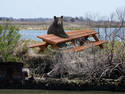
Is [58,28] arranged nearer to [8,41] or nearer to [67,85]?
[8,41]

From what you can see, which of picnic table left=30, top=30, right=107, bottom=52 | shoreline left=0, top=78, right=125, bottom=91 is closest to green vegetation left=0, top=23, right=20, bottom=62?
picnic table left=30, top=30, right=107, bottom=52

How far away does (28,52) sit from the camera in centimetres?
1345

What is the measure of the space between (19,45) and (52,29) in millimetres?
2217

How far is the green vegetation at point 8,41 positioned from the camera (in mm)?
12836

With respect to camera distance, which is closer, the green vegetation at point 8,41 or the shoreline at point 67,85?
the shoreline at point 67,85

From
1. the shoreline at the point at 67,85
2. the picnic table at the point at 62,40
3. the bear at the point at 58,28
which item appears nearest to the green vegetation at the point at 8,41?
the picnic table at the point at 62,40

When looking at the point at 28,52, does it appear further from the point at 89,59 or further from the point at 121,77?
the point at 121,77

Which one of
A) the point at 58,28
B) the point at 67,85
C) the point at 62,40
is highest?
the point at 58,28

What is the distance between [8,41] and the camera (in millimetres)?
13070

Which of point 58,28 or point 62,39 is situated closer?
point 62,39

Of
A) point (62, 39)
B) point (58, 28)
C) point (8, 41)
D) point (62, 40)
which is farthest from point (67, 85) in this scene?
point (58, 28)

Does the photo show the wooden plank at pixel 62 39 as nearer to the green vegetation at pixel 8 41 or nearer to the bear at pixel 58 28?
the bear at pixel 58 28

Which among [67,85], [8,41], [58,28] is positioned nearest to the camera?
[67,85]

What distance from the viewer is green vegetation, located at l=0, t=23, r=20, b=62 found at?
1284cm
